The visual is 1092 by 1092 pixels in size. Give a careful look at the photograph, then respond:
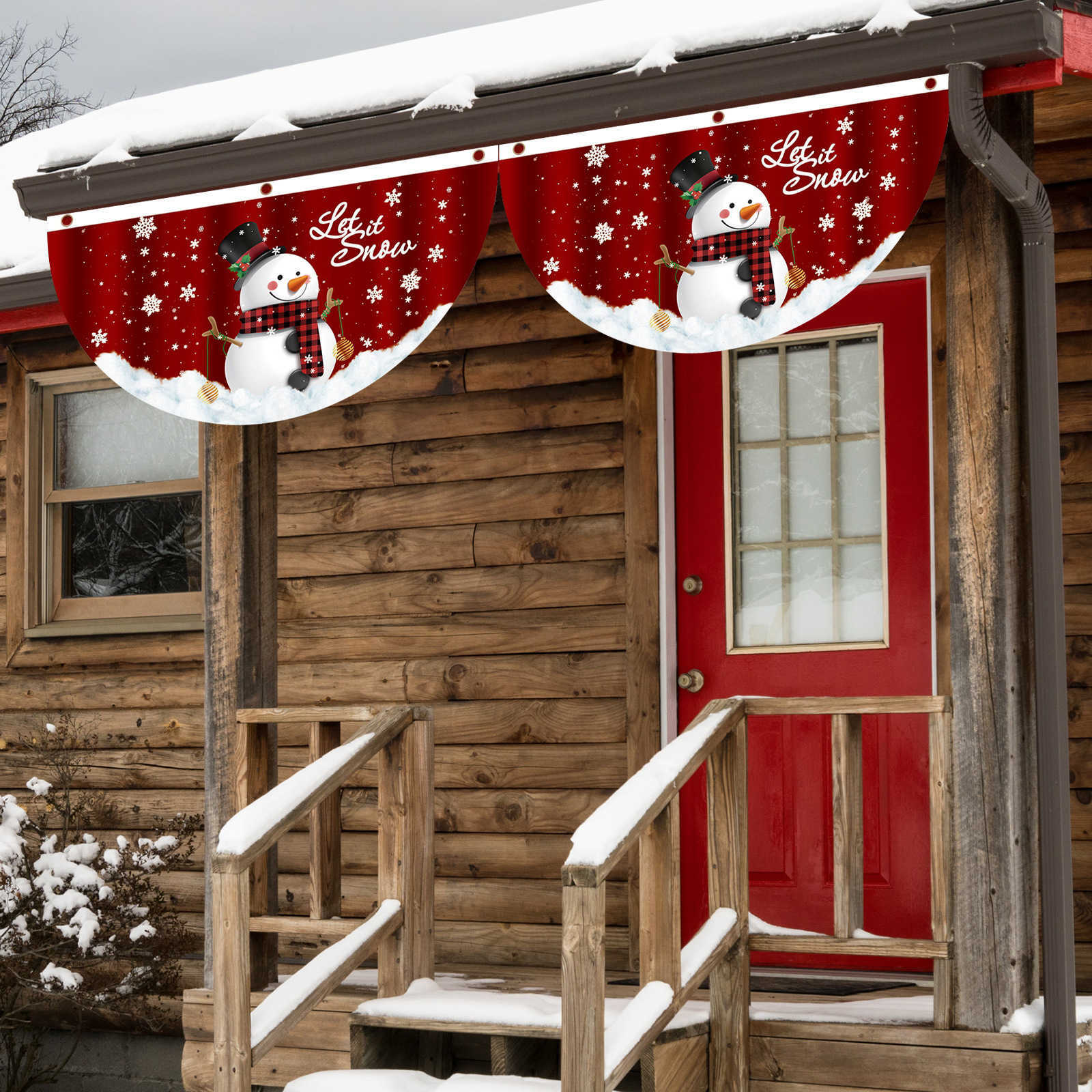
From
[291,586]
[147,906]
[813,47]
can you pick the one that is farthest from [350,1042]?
[813,47]

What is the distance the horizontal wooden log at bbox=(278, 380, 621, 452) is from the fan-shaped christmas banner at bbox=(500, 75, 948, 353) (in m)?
1.64

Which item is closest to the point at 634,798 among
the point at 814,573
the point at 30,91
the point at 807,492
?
the point at 814,573

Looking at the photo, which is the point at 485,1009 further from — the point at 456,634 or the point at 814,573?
the point at 456,634

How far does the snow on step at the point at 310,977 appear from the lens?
423cm

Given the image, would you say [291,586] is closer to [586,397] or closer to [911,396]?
[586,397]

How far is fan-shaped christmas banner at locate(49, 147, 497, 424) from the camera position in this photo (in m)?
4.59

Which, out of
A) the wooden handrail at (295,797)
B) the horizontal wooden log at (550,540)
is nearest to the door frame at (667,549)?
the horizontal wooden log at (550,540)

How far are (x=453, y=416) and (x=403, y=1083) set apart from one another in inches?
115

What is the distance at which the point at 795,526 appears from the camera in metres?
5.68

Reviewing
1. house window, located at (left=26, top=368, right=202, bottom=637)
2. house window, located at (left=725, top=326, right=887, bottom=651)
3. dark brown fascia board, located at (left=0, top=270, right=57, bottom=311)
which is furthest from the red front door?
house window, located at (left=26, top=368, right=202, bottom=637)

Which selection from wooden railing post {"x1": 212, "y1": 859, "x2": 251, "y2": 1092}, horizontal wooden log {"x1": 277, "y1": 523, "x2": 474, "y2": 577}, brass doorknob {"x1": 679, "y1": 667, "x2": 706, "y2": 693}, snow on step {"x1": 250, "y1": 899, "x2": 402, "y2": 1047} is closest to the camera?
wooden railing post {"x1": 212, "y1": 859, "x2": 251, "y2": 1092}

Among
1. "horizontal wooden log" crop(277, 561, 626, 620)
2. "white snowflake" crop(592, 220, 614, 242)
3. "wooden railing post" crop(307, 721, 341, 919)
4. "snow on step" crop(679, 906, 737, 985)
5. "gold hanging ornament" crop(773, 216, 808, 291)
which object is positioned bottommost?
"snow on step" crop(679, 906, 737, 985)

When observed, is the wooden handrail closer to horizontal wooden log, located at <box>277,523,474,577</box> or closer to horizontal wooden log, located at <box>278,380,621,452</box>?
horizontal wooden log, located at <box>277,523,474,577</box>

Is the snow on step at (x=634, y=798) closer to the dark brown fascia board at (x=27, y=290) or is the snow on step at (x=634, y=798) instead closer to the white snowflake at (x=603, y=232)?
the white snowflake at (x=603, y=232)
